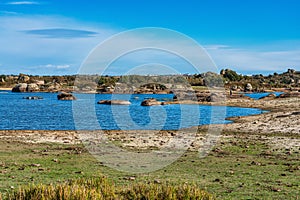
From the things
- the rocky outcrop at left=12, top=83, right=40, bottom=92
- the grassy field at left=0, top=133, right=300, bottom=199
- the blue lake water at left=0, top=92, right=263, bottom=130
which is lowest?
the blue lake water at left=0, top=92, right=263, bottom=130

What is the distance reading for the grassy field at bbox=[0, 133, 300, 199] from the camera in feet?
45.7

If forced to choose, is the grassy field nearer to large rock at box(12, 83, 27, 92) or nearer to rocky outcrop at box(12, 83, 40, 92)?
large rock at box(12, 83, 27, 92)

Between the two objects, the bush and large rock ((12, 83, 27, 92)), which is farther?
large rock ((12, 83, 27, 92))

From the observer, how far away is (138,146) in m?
25.3

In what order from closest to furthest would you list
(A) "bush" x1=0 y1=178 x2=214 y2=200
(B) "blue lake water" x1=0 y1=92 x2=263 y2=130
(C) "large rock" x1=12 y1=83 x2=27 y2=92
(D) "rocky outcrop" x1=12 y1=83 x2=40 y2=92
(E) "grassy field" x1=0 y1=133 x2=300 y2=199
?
1. (A) "bush" x1=0 y1=178 x2=214 y2=200
2. (E) "grassy field" x1=0 y1=133 x2=300 y2=199
3. (B) "blue lake water" x1=0 y1=92 x2=263 y2=130
4. (C) "large rock" x1=12 y1=83 x2=27 y2=92
5. (D) "rocky outcrop" x1=12 y1=83 x2=40 y2=92

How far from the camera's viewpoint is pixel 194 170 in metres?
17.4

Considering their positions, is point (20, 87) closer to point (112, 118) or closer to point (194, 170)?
point (112, 118)

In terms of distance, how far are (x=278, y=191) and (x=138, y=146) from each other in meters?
12.7

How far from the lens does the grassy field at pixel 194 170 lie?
1392 centimetres

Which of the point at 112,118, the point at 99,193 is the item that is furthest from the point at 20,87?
the point at 99,193

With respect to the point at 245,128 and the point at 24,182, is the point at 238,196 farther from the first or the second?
the point at 245,128

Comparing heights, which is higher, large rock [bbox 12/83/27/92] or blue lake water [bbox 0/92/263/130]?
large rock [bbox 12/83/27/92]

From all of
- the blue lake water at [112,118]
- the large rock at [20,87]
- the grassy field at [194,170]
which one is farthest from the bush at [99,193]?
the large rock at [20,87]

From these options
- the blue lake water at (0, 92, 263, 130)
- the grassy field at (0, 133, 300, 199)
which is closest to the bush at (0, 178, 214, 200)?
the grassy field at (0, 133, 300, 199)
